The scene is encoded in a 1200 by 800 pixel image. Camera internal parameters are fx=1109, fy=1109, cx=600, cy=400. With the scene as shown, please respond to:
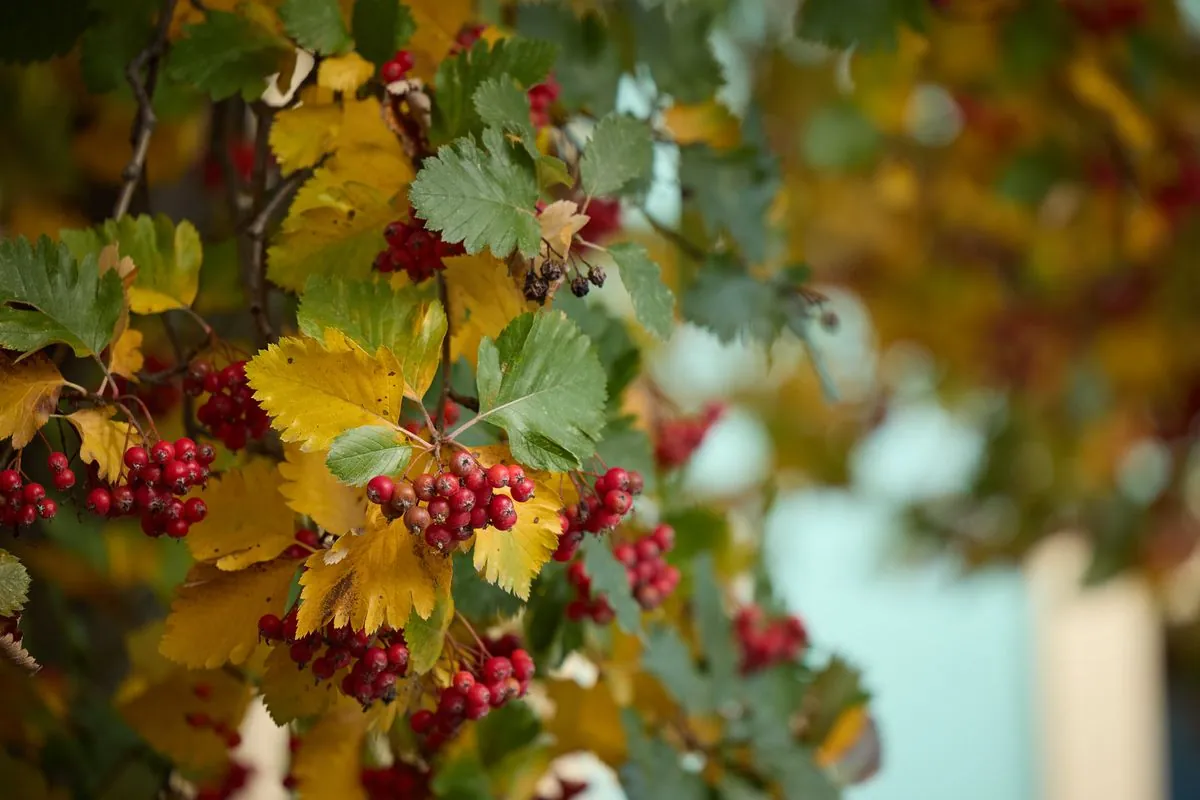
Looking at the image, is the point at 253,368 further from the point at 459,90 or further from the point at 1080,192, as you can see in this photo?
the point at 1080,192

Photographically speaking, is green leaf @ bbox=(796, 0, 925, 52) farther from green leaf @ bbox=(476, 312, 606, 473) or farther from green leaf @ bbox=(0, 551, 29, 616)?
green leaf @ bbox=(0, 551, 29, 616)

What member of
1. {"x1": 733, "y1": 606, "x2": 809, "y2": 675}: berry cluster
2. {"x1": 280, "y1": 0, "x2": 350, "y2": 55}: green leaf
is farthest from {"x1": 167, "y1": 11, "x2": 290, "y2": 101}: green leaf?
{"x1": 733, "y1": 606, "x2": 809, "y2": 675}: berry cluster

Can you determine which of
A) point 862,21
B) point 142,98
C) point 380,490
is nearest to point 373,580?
point 380,490

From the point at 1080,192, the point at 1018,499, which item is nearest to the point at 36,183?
the point at 1080,192

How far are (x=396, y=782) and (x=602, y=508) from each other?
7.2 inches

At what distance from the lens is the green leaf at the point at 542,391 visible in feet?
1.13

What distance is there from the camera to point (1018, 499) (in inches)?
52.3

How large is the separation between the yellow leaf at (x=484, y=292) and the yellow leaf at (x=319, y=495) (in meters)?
0.06

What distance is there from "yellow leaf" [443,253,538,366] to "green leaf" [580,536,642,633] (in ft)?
0.30

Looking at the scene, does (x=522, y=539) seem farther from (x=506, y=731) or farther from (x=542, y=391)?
(x=506, y=731)

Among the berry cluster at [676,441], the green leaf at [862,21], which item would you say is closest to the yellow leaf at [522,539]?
the berry cluster at [676,441]

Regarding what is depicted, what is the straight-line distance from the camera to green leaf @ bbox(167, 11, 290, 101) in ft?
1.37

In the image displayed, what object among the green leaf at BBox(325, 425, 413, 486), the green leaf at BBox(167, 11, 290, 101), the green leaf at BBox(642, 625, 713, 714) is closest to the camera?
the green leaf at BBox(325, 425, 413, 486)

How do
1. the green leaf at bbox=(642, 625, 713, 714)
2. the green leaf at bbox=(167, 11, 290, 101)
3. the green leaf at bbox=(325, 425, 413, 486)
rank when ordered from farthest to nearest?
the green leaf at bbox=(642, 625, 713, 714) < the green leaf at bbox=(167, 11, 290, 101) < the green leaf at bbox=(325, 425, 413, 486)
